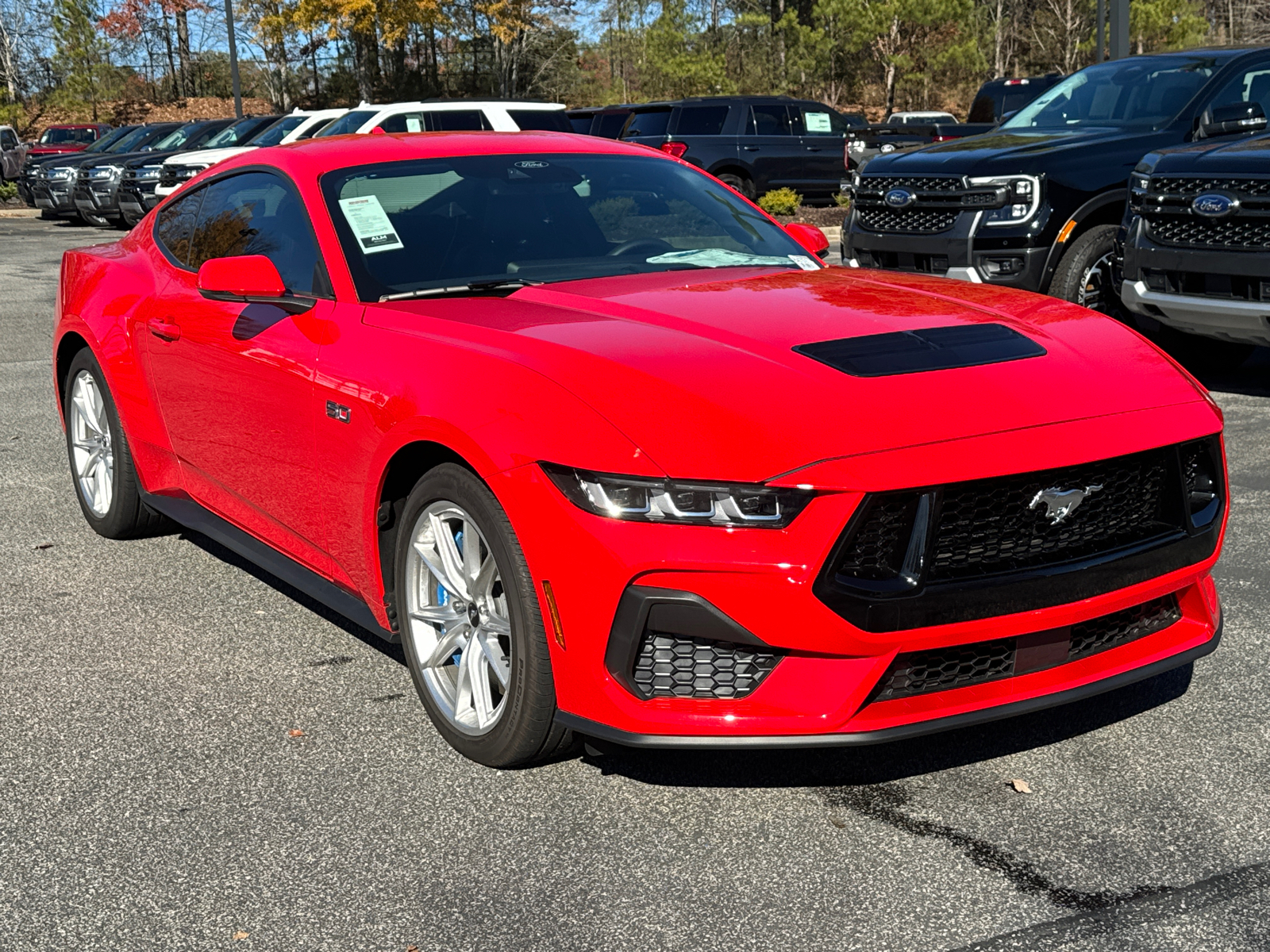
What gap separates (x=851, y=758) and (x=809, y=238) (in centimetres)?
221

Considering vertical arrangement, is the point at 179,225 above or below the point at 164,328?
above

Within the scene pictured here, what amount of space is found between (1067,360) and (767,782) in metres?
1.29

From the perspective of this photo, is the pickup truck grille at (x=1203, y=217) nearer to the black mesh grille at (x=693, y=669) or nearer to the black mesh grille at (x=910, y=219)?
the black mesh grille at (x=910, y=219)

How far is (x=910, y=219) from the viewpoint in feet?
31.2

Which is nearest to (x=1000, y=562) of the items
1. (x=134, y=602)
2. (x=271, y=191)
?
(x=271, y=191)

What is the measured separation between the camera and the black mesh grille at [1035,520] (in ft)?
9.85

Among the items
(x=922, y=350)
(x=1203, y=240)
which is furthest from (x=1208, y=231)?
(x=922, y=350)

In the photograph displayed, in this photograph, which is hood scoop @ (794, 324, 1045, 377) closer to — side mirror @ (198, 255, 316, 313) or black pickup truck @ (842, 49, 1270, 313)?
side mirror @ (198, 255, 316, 313)

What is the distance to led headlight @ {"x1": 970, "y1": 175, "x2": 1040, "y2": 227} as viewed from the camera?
8.84 meters

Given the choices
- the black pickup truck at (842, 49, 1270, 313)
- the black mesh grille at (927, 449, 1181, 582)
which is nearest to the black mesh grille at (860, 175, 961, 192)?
the black pickup truck at (842, 49, 1270, 313)

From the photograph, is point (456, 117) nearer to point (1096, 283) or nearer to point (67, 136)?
point (1096, 283)

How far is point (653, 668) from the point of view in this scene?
3027mm

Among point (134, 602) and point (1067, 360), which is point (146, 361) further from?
point (1067, 360)

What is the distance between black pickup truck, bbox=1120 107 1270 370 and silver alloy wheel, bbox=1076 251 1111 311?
80 cm
